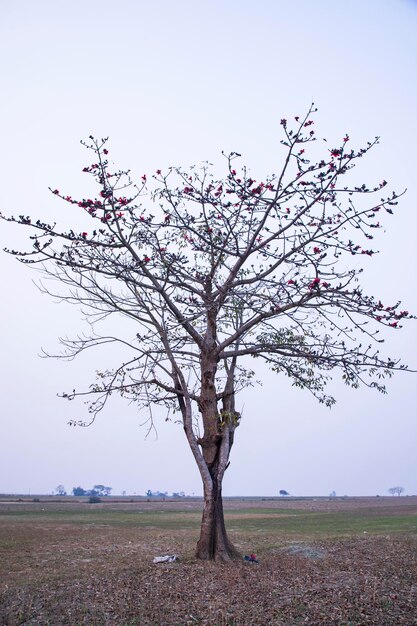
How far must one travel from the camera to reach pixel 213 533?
1727cm

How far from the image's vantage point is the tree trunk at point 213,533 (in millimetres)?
17031

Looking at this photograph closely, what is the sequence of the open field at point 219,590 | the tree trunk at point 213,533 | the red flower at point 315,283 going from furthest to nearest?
the tree trunk at point 213,533
the red flower at point 315,283
the open field at point 219,590

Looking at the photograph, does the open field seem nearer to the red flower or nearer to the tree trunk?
the tree trunk

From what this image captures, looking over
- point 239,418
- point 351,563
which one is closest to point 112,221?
point 239,418

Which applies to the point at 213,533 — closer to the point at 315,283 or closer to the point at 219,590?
the point at 219,590

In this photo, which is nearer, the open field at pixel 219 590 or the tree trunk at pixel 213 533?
the open field at pixel 219 590

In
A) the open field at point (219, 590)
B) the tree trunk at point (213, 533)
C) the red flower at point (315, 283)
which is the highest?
the red flower at point (315, 283)

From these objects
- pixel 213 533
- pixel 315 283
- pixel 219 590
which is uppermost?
pixel 315 283

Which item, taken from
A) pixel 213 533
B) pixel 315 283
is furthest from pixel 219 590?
pixel 315 283

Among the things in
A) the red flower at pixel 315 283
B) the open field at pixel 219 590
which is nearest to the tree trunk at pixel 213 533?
the open field at pixel 219 590

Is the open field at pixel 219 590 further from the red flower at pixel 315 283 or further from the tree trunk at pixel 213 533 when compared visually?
the red flower at pixel 315 283

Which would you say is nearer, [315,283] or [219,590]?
[219,590]

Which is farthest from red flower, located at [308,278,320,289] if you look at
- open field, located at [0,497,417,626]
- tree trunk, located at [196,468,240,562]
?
open field, located at [0,497,417,626]

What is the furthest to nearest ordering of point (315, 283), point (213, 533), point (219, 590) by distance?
point (213, 533) → point (315, 283) → point (219, 590)
